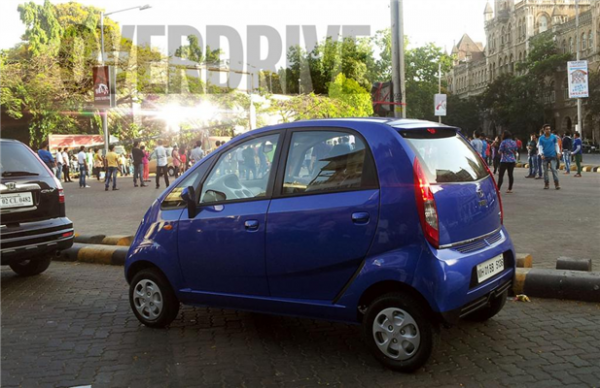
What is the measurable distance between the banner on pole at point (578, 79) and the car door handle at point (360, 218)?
80.0 feet

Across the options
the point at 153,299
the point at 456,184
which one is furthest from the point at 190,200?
the point at 456,184

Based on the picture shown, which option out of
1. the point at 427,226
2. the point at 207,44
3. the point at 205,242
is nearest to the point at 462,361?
the point at 427,226

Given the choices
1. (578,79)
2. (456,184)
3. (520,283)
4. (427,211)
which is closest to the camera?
(427,211)

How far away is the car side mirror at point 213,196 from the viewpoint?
482 cm

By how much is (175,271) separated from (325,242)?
1.46 meters

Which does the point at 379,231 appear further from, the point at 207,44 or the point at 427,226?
the point at 207,44

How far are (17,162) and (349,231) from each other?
469 cm

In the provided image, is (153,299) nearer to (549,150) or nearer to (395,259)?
(395,259)

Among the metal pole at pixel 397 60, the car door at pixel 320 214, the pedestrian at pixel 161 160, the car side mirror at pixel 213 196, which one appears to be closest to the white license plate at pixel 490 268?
the car door at pixel 320 214

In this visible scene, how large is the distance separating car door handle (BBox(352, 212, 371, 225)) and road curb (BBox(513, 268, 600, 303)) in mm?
2286

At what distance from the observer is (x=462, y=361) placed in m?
4.19

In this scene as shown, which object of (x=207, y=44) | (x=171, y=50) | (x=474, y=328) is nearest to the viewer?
(x=474, y=328)

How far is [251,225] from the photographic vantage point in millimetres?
4523

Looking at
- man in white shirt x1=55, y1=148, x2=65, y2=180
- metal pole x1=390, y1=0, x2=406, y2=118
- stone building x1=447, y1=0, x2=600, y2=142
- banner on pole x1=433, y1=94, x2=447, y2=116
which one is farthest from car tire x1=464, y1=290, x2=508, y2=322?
stone building x1=447, y1=0, x2=600, y2=142
